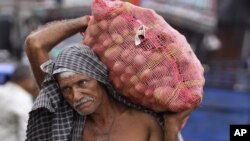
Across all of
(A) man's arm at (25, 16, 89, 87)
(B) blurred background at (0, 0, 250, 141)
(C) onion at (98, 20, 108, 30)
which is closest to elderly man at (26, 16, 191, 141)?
(C) onion at (98, 20, 108, 30)

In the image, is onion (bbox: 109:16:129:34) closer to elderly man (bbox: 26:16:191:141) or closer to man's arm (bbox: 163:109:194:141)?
elderly man (bbox: 26:16:191:141)

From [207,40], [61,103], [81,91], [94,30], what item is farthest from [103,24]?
[207,40]

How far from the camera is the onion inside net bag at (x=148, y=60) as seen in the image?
3.79 meters

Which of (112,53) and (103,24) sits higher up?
(103,24)

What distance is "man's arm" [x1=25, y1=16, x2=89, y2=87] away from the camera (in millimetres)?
4227

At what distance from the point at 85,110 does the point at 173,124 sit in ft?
1.38

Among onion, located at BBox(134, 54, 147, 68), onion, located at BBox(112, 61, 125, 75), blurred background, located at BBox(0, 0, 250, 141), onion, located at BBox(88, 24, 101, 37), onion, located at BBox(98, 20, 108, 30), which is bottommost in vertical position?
blurred background, located at BBox(0, 0, 250, 141)

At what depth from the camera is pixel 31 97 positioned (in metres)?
7.00

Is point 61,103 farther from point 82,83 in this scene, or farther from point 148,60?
point 148,60

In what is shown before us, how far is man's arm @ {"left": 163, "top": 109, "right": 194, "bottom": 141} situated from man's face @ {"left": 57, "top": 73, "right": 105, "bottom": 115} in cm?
35

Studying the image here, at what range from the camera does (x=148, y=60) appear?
379cm

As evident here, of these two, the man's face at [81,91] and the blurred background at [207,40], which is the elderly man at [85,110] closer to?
the man's face at [81,91]

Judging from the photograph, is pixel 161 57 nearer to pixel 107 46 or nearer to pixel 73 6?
pixel 107 46

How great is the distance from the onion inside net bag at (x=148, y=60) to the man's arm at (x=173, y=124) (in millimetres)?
48
